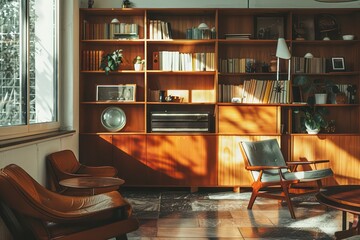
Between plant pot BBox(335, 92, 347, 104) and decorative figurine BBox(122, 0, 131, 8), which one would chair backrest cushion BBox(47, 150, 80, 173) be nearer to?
decorative figurine BBox(122, 0, 131, 8)

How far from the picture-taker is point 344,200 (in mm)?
4199

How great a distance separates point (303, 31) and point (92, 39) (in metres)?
3.10

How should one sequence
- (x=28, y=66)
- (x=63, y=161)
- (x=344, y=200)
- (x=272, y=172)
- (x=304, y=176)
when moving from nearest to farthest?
(x=344, y=200)
(x=28, y=66)
(x=63, y=161)
(x=304, y=176)
(x=272, y=172)

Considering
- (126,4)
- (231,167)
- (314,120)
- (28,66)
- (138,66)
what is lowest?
(231,167)

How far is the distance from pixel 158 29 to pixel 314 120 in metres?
2.59

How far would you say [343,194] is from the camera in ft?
14.7

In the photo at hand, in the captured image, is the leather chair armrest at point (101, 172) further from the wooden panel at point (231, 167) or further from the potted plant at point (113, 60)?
the wooden panel at point (231, 167)

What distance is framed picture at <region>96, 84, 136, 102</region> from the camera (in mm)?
7305

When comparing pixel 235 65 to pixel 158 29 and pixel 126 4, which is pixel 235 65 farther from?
pixel 126 4

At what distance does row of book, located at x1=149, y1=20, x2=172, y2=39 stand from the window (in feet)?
4.70

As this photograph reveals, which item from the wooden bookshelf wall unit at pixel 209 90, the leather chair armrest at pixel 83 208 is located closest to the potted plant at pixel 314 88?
the wooden bookshelf wall unit at pixel 209 90

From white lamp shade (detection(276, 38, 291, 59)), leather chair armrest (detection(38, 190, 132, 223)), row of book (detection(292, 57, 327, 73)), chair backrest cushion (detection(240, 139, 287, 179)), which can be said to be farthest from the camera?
row of book (detection(292, 57, 327, 73))

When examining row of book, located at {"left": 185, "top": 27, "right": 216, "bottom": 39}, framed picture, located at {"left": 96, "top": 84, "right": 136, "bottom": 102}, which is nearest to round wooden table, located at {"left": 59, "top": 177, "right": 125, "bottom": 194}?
framed picture, located at {"left": 96, "top": 84, "right": 136, "bottom": 102}

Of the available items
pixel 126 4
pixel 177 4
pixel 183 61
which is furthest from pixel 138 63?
pixel 177 4
